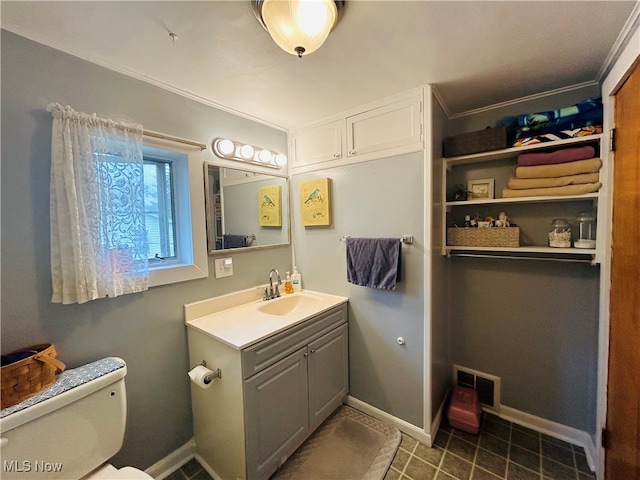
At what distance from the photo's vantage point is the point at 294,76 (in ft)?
4.62

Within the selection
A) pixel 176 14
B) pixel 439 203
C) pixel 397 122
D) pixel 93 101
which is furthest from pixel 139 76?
pixel 439 203

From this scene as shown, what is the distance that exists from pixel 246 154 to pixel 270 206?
17.5 inches

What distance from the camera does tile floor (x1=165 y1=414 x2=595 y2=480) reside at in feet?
4.75

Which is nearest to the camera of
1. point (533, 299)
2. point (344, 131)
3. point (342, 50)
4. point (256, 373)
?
point (342, 50)

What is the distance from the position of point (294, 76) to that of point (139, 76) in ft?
2.76

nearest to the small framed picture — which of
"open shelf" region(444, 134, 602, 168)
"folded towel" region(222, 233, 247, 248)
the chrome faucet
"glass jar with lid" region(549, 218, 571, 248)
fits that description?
"open shelf" region(444, 134, 602, 168)

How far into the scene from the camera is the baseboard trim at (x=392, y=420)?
1685 millimetres

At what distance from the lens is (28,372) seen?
970mm

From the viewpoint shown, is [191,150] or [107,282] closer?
[107,282]

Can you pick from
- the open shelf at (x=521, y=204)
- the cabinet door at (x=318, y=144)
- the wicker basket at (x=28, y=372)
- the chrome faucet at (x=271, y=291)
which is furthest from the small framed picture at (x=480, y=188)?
the wicker basket at (x=28, y=372)

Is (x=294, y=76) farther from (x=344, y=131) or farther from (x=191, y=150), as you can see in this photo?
(x=191, y=150)

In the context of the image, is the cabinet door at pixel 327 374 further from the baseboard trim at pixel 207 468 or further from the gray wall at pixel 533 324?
the gray wall at pixel 533 324

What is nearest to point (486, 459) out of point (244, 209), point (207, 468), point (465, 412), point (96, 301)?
point (465, 412)

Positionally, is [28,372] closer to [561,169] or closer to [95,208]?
[95,208]
